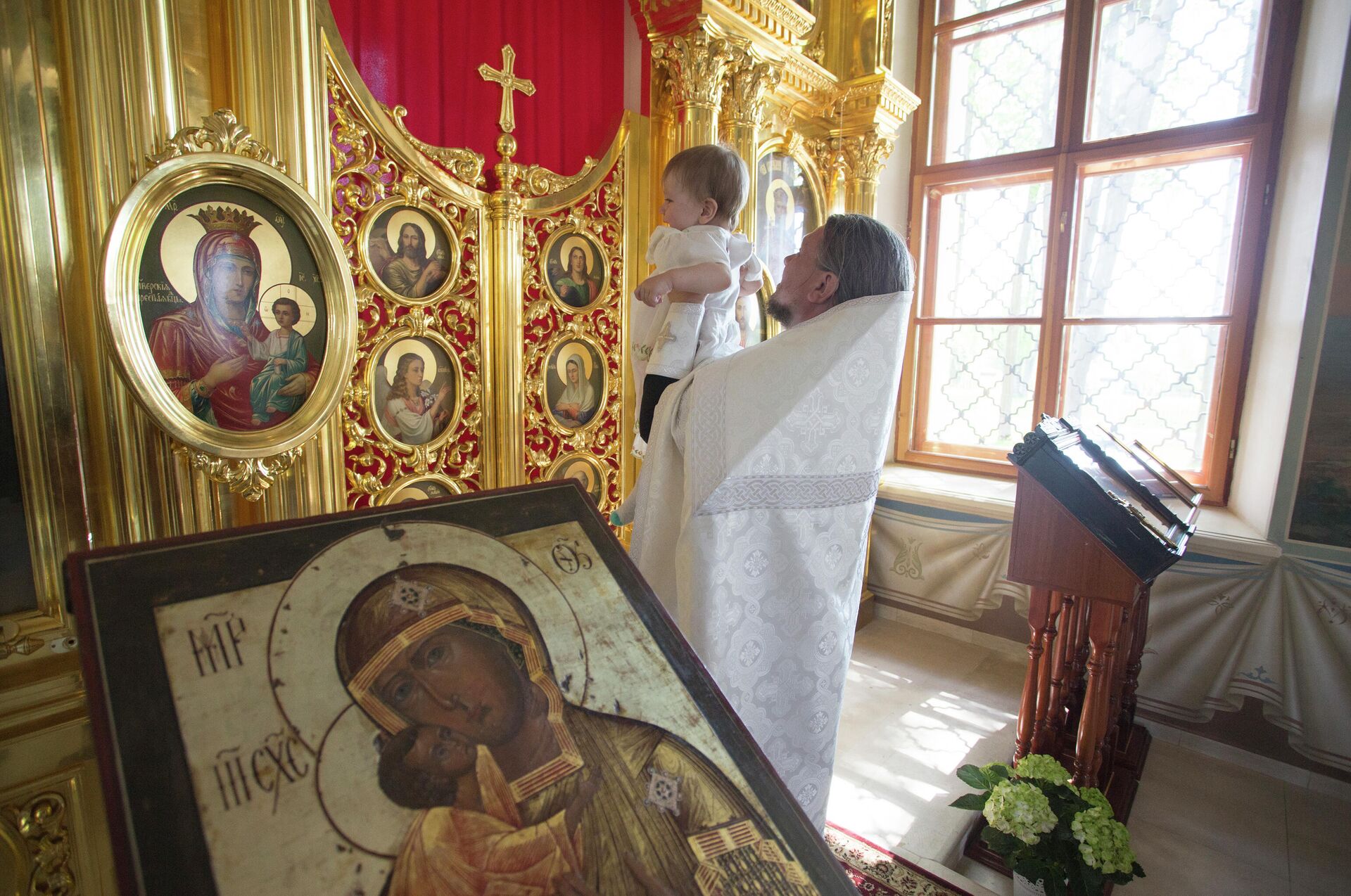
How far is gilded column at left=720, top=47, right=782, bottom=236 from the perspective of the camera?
113 inches

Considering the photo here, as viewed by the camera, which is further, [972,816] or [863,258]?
[972,816]

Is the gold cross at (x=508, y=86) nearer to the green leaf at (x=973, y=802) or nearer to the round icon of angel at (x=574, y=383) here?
the round icon of angel at (x=574, y=383)

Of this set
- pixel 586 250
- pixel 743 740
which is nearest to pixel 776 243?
pixel 586 250

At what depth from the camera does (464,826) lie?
0.62 m

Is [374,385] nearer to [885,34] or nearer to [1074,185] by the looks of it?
[885,34]

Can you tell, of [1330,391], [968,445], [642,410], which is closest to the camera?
[642,410]

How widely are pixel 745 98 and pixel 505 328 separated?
150 cm

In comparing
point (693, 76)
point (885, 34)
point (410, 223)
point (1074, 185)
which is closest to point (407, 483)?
point (410, 223)

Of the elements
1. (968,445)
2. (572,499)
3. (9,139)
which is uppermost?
(9,139)

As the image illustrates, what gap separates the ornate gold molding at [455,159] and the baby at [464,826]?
1.81 m

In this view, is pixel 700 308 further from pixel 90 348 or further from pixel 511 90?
pixel 90 348

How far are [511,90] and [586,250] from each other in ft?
1.85

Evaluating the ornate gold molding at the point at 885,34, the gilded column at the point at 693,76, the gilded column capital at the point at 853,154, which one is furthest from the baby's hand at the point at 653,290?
the ornate gold molding at the point at 885,34

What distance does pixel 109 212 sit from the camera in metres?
1.34
